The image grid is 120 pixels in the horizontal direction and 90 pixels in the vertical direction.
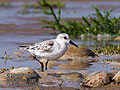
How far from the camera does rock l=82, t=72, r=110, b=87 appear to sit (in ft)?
26.0

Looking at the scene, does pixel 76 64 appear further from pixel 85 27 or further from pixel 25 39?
pixel 85 27

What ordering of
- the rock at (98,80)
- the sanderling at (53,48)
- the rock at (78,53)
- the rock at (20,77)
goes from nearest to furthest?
the rock at (98,80)
the rock at (20,77)
the sanderling at (53,48)
the rock at (78,53)

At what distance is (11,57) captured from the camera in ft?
38.2

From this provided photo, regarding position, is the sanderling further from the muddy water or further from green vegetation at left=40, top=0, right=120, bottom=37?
green vegetation at left=40, top=0, right=120, bottom=37

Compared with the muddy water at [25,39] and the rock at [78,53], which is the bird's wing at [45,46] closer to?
the muddy water at [25,39]

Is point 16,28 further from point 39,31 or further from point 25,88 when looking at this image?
point 25,88

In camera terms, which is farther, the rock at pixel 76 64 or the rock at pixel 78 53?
the rock at pixel 78 53

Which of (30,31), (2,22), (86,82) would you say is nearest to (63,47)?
(86,82)

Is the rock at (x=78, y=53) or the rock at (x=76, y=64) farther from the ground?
the rock at (x=78, y=53)

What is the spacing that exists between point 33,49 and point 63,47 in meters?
0.78

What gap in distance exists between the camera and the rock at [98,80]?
7.92m

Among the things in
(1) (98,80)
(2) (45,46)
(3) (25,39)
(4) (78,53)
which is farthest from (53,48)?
(3) (25,39)

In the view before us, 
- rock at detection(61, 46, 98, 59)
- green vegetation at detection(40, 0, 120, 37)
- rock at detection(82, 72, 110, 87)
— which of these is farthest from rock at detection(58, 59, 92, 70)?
green vegetation at detection(40, 0, 120, 37)

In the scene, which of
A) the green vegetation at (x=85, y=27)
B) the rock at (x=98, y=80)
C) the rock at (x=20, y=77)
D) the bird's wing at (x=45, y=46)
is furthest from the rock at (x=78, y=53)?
the green vegetation at (x=85, y=27)
